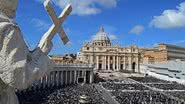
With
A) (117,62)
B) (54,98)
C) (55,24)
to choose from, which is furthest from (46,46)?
(117,62)

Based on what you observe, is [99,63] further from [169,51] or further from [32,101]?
[32,101]

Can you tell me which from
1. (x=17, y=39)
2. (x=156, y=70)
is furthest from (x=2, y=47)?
(x=156, y=70)

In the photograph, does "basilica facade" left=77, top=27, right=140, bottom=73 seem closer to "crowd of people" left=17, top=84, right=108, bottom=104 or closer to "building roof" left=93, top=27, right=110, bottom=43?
"building roof" left=93, top=27, right=110, bottom=43

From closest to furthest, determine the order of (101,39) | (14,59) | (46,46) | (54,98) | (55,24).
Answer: (14,59)
(46,46)
(55,24)
(54,98)
(101,39)

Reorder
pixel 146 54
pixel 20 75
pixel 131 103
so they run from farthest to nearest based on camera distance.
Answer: pixel 146 54
pixel 131 103
pixel 20 75

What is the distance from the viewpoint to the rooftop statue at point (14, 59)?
187 inches

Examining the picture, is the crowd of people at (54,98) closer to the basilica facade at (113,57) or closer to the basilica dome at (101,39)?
the basilica facade at (113,57)

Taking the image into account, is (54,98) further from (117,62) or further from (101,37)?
(101,37)

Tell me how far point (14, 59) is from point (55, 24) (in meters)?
1.42

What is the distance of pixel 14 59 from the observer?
15.7 ft

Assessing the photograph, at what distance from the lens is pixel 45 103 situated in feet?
117

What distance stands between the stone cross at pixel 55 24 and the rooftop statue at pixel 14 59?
2 cm

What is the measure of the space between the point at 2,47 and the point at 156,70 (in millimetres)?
106022

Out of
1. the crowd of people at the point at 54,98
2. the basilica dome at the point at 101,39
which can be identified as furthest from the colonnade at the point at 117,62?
the crowd of people at the point at 54,98
